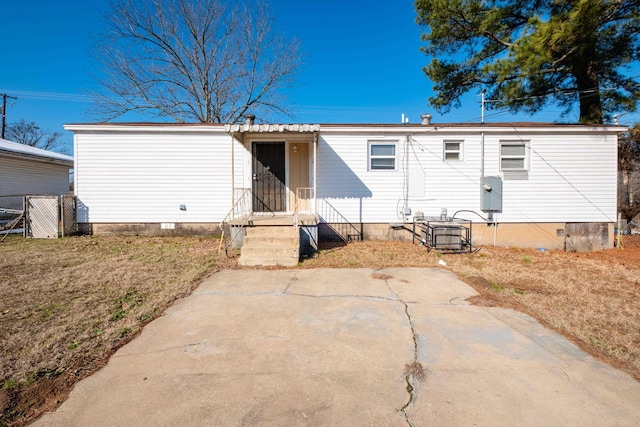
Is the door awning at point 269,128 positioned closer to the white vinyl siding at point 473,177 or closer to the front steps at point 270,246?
the white vinyl siding at point 473,177

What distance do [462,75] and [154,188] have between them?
11790mm

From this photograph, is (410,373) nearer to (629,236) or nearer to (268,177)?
(268,177)

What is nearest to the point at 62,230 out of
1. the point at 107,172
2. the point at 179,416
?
the point at 107,172

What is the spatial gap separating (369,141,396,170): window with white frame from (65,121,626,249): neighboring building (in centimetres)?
3

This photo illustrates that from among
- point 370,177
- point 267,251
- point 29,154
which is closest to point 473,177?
point 370,177

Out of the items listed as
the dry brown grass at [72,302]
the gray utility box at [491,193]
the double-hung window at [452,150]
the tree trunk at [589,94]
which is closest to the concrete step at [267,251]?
the dry brown grass at [72,302]

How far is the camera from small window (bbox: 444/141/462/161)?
8.92 meters

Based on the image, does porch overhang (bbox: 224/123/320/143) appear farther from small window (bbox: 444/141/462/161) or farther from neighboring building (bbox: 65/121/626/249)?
small window (bbox: 444/141/462/161)

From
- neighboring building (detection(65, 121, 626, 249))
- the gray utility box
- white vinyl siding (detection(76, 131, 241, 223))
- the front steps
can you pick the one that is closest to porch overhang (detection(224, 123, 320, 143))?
neighboring building (detection(65, 121, 626, 249))

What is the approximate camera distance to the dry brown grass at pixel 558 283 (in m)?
3.15

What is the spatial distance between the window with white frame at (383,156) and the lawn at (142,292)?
7.42ft

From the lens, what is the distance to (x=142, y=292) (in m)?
4.38

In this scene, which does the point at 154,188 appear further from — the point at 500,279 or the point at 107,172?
the point at 500,279

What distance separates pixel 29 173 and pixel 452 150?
688 inches
